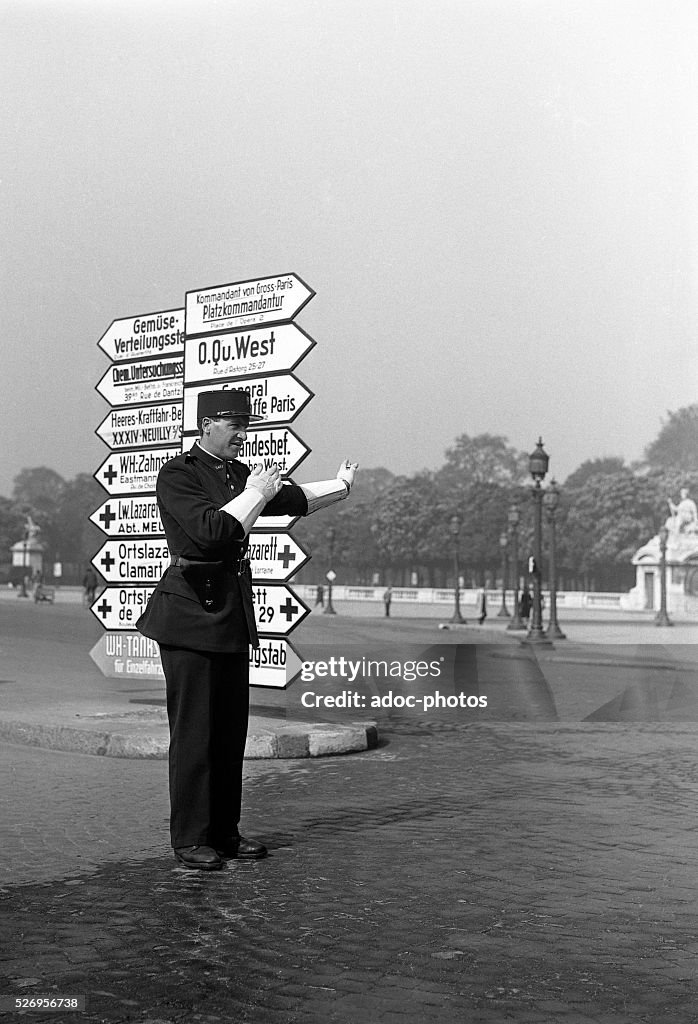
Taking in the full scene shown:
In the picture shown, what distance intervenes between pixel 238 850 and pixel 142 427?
683 centimetres

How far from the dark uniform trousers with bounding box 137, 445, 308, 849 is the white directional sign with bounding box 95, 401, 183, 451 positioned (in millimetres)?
6127

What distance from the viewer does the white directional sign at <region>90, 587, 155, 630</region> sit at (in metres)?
12.2

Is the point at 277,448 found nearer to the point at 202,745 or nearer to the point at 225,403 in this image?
the point at 225,403

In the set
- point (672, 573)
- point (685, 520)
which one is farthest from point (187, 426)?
point (685, 520)

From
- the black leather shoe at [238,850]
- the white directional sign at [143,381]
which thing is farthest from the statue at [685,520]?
the black leather shoe at [238,850]

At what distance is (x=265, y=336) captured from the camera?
11.2m

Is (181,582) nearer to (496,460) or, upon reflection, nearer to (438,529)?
(438,529)

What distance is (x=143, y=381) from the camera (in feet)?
40.6

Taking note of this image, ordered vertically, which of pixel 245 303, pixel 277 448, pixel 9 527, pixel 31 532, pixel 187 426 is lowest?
pixel 277 448

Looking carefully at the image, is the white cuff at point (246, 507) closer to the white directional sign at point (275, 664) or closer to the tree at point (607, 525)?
the white directional sign at point (275, 664)

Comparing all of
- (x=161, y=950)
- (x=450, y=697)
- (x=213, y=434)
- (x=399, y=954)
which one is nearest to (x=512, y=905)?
(x=399, y=954)

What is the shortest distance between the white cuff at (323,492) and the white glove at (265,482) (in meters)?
0.49

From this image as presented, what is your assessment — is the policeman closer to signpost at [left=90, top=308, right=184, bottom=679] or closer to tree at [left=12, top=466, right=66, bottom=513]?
signpost at [left=90, top=308, right=184, bottom=679]

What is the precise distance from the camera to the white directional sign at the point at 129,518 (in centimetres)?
1198
